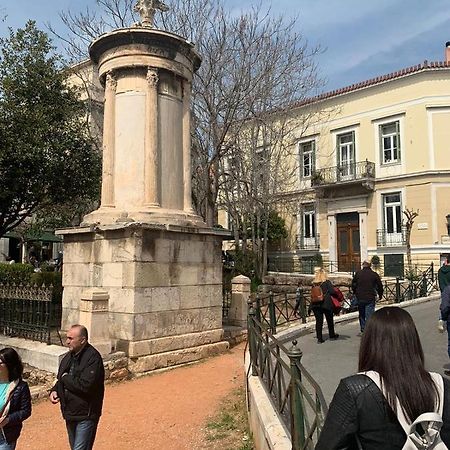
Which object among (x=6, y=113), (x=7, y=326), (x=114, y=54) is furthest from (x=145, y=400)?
(x=6, y=113)

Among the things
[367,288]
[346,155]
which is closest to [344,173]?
[346,155]

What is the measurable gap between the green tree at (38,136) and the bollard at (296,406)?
11.1 metres

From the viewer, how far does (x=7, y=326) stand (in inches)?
409

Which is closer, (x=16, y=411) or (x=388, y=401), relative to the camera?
(x=388, y=401)

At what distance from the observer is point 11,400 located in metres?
4.02

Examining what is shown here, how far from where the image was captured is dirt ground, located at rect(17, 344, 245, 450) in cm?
598

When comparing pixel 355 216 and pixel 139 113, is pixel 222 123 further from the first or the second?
pixel 355 216

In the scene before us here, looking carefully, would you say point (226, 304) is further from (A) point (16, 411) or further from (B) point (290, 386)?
(B) point (290, 386)

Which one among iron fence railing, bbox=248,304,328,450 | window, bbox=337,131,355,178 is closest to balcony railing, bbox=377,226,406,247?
window, bbox=337,131,355,178

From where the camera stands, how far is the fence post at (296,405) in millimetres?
3342

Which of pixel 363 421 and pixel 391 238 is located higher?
pixel 391 238

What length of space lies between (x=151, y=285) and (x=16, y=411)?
524cm

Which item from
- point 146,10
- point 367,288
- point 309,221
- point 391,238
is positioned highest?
point 146,10

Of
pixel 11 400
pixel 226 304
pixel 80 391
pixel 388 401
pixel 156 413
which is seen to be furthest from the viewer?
pixel 226 304
